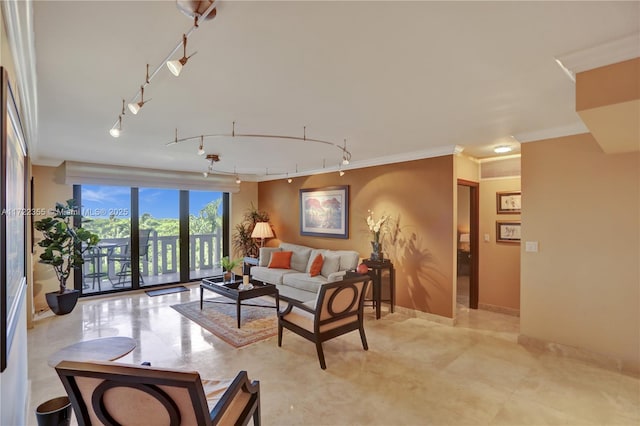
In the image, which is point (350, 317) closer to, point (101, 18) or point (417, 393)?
point (417, 393)

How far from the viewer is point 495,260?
4.99 m

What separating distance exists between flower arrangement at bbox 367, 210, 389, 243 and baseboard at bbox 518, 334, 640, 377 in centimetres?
222

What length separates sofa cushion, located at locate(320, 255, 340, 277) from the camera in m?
5.33

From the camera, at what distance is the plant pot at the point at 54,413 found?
1851 mm

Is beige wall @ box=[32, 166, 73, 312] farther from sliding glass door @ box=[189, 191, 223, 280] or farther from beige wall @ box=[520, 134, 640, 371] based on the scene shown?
beige wall @ box=[520, 134, 640, 371]

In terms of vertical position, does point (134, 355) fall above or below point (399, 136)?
below

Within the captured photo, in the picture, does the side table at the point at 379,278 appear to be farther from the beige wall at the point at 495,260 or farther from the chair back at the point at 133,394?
the chair back at the point at 133,394

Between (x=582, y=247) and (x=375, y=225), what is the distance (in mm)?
2598

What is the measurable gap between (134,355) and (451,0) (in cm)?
410

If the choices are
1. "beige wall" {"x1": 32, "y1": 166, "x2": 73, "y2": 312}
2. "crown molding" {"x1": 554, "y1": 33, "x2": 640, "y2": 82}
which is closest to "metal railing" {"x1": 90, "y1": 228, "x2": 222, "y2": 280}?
"beige wall" {"x1": 32, "y1": 166, "x2": 73, "y2": 312}

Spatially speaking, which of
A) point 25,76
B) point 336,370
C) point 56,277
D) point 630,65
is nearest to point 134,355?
point 336,370

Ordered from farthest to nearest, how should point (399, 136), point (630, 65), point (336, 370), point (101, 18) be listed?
1. point (399, 136)
2. point (336, 370)
3. point (630, 65)
4. point (101, 18)

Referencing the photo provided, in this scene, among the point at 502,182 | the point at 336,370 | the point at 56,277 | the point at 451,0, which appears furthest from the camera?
the point at 56,277

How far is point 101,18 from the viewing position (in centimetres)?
155
